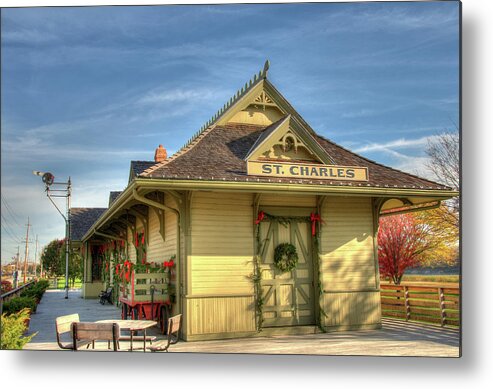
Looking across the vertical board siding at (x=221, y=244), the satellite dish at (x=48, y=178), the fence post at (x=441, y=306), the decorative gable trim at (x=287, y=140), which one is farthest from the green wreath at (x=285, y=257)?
the satellite dish at (x=48, y=178)

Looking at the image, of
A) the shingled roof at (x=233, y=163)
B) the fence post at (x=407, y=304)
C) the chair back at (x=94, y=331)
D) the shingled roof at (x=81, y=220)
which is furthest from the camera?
A: the shingled roof at (x=81, y=220)

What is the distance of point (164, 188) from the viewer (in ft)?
32.9

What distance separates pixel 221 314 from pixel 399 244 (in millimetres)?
8720

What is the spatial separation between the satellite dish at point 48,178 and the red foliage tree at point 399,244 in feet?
29.1

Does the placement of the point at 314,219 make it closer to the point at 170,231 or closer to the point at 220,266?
the point at 220,266

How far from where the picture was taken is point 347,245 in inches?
481

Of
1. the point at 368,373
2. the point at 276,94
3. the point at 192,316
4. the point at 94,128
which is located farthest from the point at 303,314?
the point at 94,128

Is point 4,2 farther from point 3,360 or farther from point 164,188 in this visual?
point 3,360

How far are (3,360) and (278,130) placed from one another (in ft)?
21.7

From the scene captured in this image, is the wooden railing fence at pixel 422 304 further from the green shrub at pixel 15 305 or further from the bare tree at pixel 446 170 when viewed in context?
the green shrub at pixel 15 305

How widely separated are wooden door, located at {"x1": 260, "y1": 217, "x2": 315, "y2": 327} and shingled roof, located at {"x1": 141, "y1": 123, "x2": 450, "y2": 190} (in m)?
1.47

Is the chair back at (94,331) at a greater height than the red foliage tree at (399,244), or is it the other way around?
the red foliage tree at (399,244)

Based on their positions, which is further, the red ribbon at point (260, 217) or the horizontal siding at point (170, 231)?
the horizontal siding at point (170, 231)

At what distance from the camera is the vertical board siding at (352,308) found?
11.9 m
